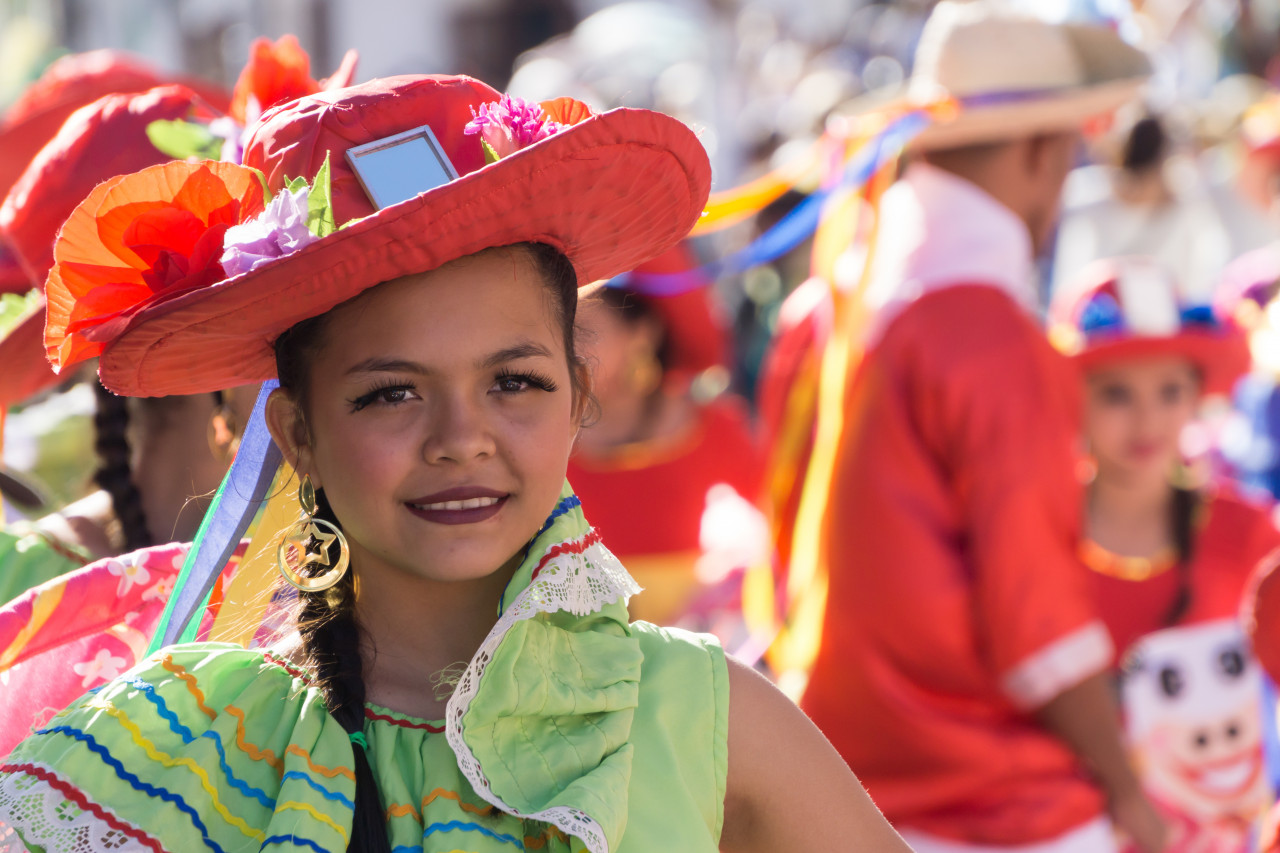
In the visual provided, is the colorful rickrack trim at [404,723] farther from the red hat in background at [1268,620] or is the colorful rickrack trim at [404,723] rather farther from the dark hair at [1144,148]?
the dark hair at [1144,148]

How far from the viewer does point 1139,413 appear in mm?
3723

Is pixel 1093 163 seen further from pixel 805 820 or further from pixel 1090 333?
pixel 805 820

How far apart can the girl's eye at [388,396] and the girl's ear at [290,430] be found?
0.41 feet

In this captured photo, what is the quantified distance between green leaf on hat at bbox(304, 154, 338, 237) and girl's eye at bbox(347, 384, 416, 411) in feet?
0.64

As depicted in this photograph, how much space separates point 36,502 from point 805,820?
1.81 metres

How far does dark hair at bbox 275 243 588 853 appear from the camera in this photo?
1.57 meters

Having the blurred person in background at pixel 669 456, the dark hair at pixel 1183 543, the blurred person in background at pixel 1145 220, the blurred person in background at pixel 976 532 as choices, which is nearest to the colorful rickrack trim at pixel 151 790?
the blurred person in background at pixel 976 532

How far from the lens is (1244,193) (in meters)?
6.72

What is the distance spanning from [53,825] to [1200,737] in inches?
102


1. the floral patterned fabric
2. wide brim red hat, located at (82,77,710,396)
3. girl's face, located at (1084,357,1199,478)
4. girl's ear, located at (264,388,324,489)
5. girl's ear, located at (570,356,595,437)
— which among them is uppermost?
wide brim red hat, located at (82,77,710,396)

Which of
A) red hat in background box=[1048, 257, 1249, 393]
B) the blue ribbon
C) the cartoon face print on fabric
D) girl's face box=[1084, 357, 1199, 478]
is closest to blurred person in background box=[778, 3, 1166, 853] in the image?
the cartoon face print on fabric

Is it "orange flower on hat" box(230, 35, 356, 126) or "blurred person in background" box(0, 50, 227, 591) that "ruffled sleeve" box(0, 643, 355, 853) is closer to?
"blurred person in background" box(0, 50, 227, 591)

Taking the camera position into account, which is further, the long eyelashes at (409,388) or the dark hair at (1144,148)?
the dark hair at (1144,148)

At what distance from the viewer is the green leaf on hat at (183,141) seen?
7.12 feet
